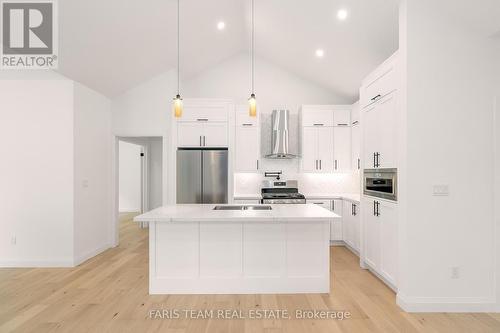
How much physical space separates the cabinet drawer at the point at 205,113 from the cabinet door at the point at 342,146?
7.46 feet

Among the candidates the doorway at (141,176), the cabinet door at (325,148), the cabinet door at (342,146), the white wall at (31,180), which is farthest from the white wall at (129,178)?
the cabinet door at (342,146)

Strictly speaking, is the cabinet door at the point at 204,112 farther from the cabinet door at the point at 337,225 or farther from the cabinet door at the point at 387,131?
the cabinet door at the point at 387,131

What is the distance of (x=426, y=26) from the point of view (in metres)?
2.77

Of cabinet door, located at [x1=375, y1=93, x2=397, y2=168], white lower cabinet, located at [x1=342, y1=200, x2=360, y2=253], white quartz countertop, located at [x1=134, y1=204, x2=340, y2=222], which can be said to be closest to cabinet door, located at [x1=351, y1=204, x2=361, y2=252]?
white lower cabinet, located at [x1=342, y1=200, x2=360, y2=253]

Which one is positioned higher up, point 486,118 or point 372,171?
point 486,118

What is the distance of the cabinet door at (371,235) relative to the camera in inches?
138

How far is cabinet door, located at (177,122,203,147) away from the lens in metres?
5.18

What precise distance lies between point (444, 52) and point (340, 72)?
225 centimetres

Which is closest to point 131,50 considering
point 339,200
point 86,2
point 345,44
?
point 86,2

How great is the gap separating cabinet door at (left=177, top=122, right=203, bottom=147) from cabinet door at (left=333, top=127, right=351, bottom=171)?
2.71m

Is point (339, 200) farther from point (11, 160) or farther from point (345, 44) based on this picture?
point (11, 160)

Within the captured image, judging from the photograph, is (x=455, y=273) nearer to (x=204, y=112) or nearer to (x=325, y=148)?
(x=325, y=148)

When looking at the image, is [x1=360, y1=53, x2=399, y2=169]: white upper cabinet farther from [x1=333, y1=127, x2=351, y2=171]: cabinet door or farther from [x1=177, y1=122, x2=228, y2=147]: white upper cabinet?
[x1=177, y1=122, x2=228, y2=147]: white upper cabinet

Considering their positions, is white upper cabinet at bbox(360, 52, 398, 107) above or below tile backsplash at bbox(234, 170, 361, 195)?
above
